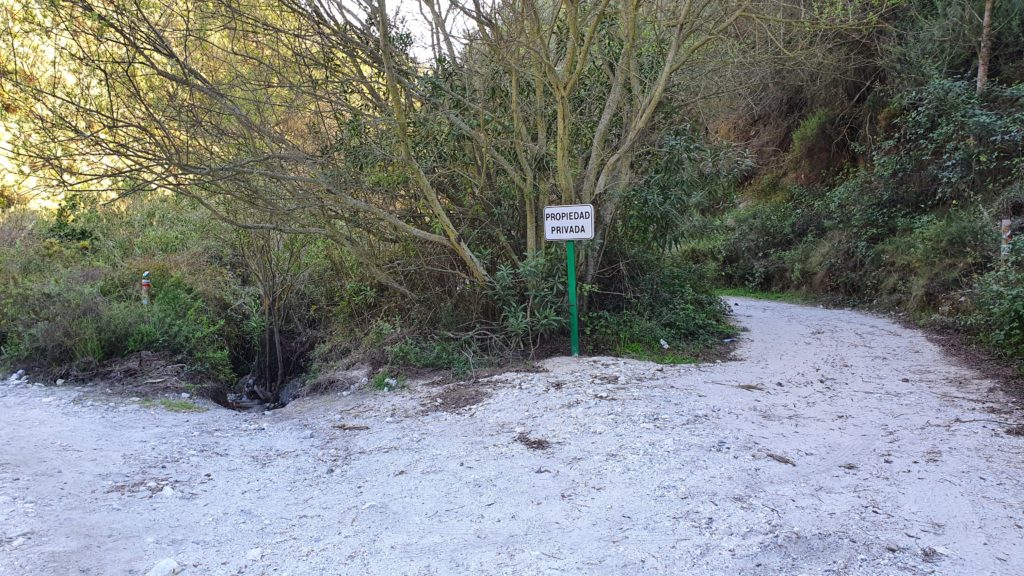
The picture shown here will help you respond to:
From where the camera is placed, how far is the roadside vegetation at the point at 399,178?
7969 millimetres

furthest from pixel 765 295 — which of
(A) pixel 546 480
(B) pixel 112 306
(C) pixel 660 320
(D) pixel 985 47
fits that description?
(B) pixel 112 306

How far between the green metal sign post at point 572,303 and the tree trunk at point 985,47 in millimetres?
10333

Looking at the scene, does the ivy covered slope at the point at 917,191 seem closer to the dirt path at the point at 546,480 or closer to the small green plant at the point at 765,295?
the small green plant at the point at 765,295

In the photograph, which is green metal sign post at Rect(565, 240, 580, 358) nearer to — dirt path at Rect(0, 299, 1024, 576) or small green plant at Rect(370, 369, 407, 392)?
dirt path at Rect(0, 299, 1024, 576)

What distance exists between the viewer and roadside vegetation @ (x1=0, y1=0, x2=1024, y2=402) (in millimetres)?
7969

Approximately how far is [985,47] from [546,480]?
45.5ft

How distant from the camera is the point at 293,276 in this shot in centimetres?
1090

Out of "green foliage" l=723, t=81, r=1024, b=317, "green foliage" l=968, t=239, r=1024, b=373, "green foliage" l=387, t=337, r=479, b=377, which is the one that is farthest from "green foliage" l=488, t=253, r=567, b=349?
"green foliage" l=723, t=81, r=1024, b=317

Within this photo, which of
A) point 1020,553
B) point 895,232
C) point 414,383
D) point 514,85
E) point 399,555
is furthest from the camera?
point 895,232

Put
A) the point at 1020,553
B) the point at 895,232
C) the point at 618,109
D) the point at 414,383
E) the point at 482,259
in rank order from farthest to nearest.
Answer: the point at 895,232 < the point at 618,109 < the point at 482,259 < the point at 414,383 < the point at 1020,553

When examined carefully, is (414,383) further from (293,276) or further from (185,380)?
(293,276)

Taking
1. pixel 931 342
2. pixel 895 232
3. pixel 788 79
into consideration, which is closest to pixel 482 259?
pixel 931 342

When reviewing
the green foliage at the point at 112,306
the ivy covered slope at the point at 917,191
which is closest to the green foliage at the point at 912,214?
the ivy covered slope at the point at 917,191

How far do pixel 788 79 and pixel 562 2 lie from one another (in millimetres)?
10928
